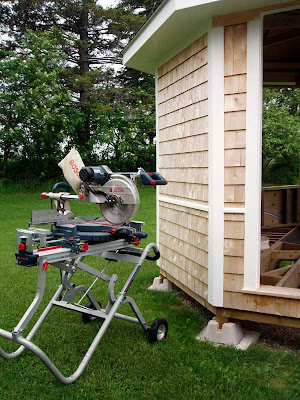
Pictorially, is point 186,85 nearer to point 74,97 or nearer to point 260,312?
point 260,312

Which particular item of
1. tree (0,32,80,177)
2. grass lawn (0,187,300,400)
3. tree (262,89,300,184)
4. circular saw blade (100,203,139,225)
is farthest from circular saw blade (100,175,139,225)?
tree (262,89,300,184)

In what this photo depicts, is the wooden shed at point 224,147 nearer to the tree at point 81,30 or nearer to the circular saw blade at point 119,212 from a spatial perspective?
the circular saw blade at point 119,212

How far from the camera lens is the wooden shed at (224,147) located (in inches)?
143

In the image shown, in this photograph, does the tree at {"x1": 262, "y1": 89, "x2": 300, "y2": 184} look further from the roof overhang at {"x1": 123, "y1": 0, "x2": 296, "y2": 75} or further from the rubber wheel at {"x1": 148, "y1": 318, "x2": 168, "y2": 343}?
the rubber wheel at {"x1": 148, "y1": 318, "x2": 168, "y2": 343}

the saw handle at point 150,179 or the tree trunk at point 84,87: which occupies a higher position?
the tree trunk at point 84,87

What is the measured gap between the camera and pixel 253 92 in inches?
143

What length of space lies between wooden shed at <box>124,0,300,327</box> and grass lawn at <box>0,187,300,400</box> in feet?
1.25

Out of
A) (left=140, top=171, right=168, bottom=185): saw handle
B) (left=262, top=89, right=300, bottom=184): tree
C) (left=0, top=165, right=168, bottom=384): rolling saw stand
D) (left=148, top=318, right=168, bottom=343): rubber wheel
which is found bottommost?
(left=148, top=318, right=168, bottom=343): rubber wheel

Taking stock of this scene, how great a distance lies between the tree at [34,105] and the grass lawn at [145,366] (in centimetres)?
1001

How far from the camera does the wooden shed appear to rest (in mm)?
3625

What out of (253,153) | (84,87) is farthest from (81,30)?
(253,153)

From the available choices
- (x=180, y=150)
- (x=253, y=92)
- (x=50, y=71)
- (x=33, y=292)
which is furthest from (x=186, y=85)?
(x=50, y=71)

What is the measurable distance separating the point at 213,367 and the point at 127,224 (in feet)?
4.36

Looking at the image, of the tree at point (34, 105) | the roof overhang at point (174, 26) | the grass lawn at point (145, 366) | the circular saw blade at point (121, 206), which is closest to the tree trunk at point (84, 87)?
the tree at point (34, 105)
